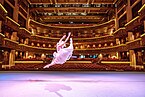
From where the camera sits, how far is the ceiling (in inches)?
1160

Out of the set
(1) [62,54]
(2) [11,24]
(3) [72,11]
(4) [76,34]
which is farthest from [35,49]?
(1) [62,54]

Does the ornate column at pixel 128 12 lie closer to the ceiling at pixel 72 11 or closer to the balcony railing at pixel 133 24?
Result: the balcony railing at pixel 133 24

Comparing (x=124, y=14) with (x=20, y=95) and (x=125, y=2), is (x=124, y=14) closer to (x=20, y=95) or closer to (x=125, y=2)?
(x=125, y=2)

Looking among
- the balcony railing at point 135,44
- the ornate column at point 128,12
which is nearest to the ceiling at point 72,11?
the ornate column at point 128,12

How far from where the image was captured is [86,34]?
3769 centimetres

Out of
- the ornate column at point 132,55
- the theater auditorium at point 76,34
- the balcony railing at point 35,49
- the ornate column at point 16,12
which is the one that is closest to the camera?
the theater auditorium at point 76,34

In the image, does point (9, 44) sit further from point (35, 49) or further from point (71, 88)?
point (71, 88)

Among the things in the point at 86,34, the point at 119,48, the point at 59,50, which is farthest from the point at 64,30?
the point at 59,50

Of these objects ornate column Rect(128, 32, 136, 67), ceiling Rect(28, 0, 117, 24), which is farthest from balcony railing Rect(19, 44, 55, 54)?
ornate column Rect(128, 32, 136, 67)

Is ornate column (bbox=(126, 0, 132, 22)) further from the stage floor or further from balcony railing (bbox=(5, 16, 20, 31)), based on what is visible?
balcony railing (bbox=(5, 16, 20, 31))

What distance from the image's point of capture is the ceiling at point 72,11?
29469 millimetres

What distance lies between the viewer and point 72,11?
33.7m

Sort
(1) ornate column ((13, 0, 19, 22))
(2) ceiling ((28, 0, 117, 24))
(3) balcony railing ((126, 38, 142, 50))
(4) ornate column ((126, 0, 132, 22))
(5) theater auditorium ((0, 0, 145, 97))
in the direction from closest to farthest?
1. (5) theater auditorium ((0, 0, 145, 97))
2. (3) balcony railing ((126, 38, 142, 50))
3. (4) ornate column ((126, 0, 132, 22))
4. (1) ornate column ((13, 0, 19, 22))
5. (2) ceiling ((28, 0, 117, 24))

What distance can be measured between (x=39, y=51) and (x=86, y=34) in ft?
41.7
